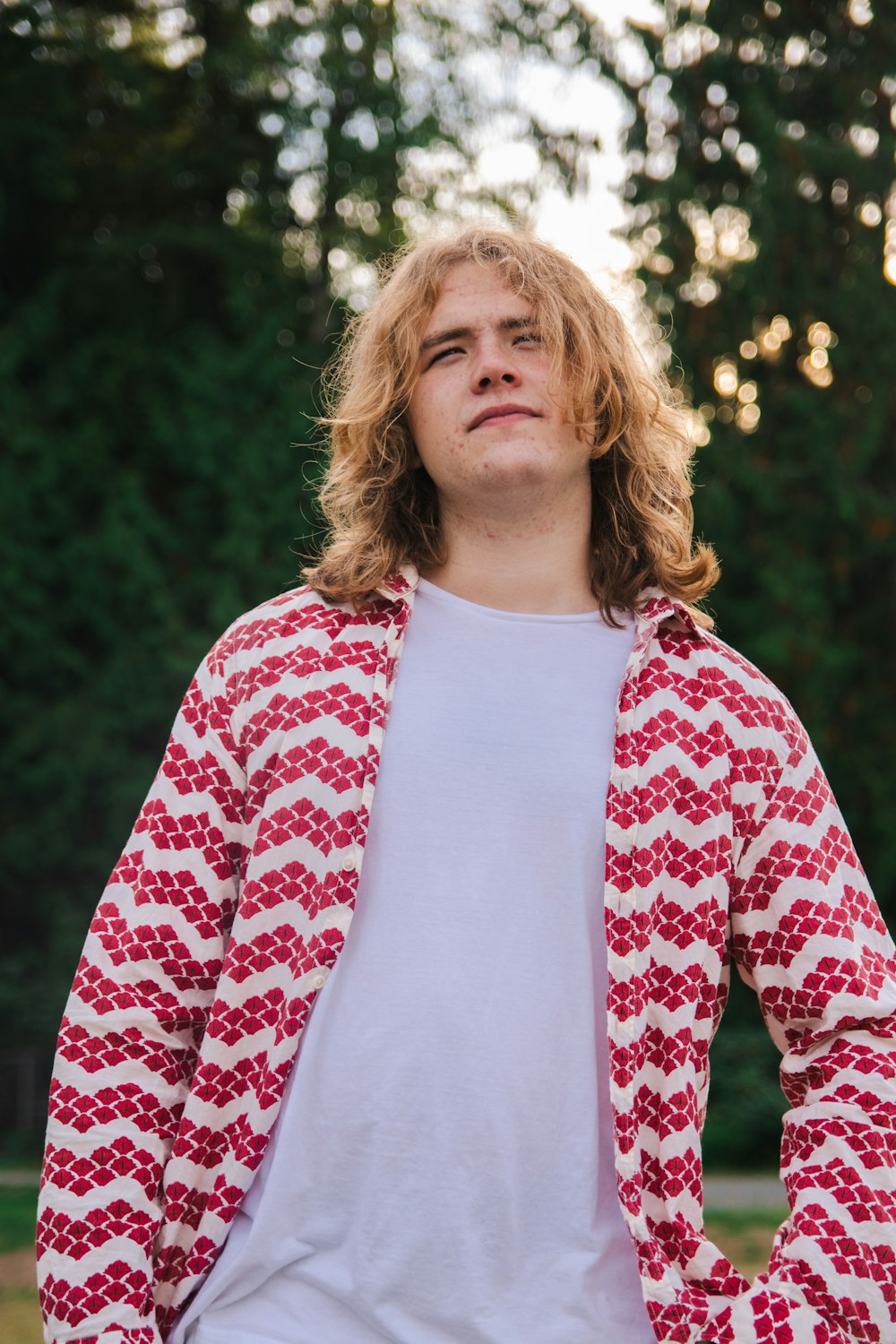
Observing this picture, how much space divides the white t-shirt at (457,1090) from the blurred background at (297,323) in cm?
652

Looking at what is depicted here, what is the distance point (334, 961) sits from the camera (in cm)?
157

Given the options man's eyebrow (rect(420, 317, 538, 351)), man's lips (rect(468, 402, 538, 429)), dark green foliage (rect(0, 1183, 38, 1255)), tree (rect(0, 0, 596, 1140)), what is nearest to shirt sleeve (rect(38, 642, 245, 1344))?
man's lips (rect(468, 402, 538, 429))

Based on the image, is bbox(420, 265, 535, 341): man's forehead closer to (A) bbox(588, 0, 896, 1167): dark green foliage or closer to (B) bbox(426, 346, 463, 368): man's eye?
(B) bbox(426, 346, 463, 368): man's eye

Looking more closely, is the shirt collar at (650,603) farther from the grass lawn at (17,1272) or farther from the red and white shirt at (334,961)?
the grass lawn at (17,1272)

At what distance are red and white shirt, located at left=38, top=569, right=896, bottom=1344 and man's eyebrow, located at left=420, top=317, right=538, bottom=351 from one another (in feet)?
1.61

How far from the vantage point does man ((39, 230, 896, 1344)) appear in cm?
147

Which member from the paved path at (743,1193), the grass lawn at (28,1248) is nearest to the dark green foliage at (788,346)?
the paved path at (743,1193)

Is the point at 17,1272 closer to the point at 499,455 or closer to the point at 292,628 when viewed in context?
the point at 292,628

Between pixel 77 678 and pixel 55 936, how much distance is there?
1686 millimetres

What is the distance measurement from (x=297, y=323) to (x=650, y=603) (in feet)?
24.5

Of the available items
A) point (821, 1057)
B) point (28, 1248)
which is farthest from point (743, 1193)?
point (821, 1057)

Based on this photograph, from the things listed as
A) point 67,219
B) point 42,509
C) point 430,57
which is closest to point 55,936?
point 42,509

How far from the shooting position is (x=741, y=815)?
5.52 ft

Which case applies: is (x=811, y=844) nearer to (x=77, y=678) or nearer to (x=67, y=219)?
(x=77, y=678)
